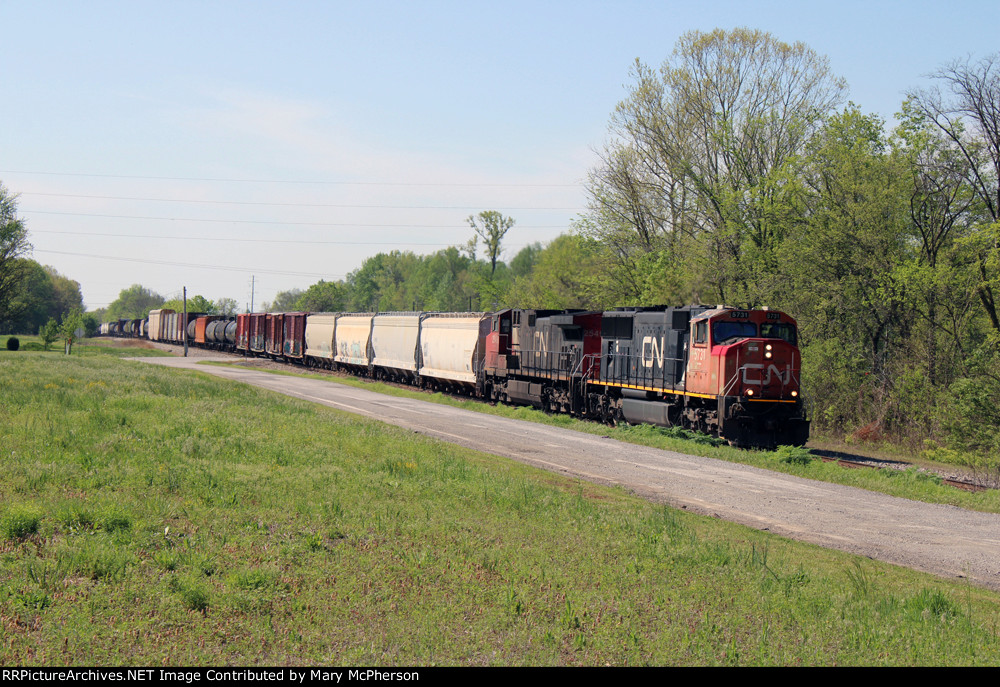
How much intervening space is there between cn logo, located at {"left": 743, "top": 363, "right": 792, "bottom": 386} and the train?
1.4 inches

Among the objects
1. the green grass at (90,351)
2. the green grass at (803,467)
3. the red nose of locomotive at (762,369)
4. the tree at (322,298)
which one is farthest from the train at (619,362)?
the tree at (322,298)

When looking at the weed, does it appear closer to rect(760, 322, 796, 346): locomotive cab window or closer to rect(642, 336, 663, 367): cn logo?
rect(760, 322, 796, 346): locomotive cab window

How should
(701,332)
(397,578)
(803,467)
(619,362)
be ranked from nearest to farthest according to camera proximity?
1. (397,578)
2. (803,467)
3. (701,332)
4. (619,362)

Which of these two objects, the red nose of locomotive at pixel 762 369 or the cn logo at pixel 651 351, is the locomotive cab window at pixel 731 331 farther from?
the cn logo at pixel 651 351

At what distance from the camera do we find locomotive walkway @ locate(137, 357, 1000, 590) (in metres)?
11.8

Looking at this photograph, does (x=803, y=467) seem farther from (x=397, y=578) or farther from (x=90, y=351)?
(x=90, y=351)

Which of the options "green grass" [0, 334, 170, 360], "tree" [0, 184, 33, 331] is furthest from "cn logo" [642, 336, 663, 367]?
"tree" [0, 184, 33, 331]

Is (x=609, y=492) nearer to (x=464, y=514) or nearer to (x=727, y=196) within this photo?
(x=464, y=514)

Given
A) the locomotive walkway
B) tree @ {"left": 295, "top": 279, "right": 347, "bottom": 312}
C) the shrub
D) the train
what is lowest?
the locomotive walkway

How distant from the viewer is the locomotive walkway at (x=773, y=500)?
466 inches

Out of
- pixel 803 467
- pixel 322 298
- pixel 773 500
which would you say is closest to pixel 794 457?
pixel 803 467

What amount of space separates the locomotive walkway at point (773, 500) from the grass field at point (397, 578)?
1117mm

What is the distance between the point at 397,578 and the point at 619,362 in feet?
68.1

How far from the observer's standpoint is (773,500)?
15195 millimetres
